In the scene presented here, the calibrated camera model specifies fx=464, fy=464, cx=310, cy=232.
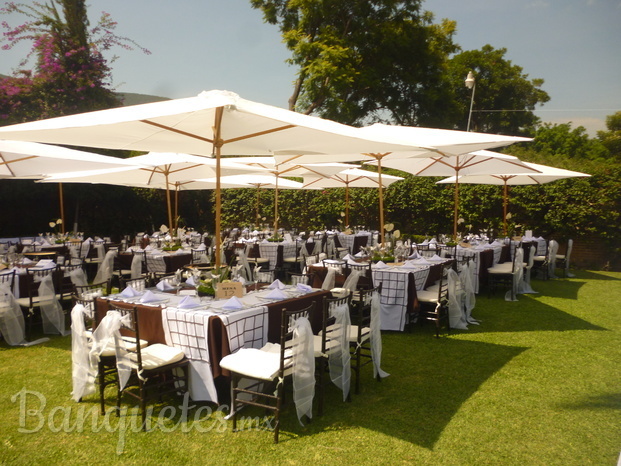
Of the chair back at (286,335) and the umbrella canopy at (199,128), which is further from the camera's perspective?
the umbrella canopy at (199,128)

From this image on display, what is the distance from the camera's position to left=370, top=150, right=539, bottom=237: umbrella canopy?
30.8ft

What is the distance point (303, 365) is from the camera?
3.84m

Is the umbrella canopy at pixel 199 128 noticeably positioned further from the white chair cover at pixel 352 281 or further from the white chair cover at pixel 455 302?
the white chair cover at pixel 455 302

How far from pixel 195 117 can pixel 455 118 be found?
1085 inches

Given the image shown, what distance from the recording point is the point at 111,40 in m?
20.3

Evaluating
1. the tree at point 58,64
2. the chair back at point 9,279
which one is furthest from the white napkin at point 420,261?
the tree at point 58,64

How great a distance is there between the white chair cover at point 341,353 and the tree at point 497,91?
32310mm

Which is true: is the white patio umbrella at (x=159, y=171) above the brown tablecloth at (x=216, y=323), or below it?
above

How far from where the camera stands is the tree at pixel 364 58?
23.6 meters

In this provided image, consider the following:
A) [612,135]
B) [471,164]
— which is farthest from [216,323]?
[612,135]

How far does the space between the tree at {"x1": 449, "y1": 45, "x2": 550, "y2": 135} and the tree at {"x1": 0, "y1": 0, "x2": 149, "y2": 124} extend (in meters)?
23.9

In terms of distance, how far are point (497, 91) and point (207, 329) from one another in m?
35.2

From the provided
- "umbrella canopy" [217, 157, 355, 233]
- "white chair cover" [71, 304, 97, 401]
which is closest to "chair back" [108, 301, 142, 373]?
"white chair cover" [71, 304, 97, 401]

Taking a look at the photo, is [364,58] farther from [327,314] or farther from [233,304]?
[233,304]
